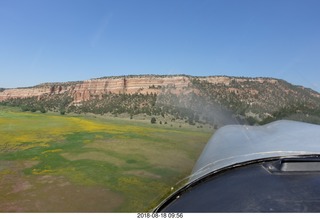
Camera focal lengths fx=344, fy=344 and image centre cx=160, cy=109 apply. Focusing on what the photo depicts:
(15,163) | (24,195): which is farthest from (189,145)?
(24,195)

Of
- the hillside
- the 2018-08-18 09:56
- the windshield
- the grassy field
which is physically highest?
the hillside

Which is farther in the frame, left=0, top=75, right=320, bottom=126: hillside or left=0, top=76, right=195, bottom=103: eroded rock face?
left=0, top=76, right=195, bottom=103: eroded rock face

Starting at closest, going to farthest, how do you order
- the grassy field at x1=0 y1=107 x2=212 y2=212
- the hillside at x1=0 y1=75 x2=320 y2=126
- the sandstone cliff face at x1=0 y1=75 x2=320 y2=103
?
the grassy field at x1=0 y1=107 x2=212 y2=212 → the hillside at x1=0 y1=75 x2=320 y2=126 → the sandstone cliff face at x1=0 y1=75 x2=320 y2=103

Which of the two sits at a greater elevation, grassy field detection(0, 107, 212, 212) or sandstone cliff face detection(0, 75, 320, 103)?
sandstone cliff face detection(0, 75, 320, 103)

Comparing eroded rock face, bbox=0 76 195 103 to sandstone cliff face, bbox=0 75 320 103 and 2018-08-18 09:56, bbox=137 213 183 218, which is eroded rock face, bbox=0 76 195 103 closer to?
sandstone cliff face, bbox=0 75 320 103

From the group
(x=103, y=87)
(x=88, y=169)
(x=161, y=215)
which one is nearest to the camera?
(x=161, y=215)

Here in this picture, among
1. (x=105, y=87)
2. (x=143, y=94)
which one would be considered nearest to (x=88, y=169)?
(x=143, y=94)

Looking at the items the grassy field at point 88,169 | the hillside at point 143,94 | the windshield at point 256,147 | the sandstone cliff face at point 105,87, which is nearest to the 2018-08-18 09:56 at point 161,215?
the windshield at point 256,147

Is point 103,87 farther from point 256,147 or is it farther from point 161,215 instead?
point 161,215

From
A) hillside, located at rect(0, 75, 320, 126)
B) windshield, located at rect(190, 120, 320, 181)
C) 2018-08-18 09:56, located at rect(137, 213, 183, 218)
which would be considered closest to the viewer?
2018-08-18 09:56, located at rect(137, 213, 183, 218)

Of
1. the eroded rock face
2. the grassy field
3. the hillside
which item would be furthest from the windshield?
the eroded rock face
